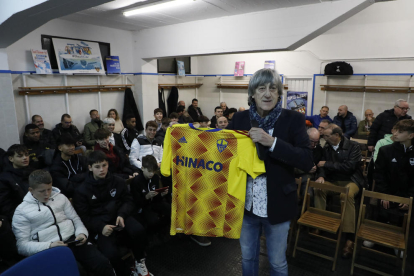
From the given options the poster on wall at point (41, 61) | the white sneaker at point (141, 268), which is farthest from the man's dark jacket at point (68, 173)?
the poster on wall at point (41, 61)

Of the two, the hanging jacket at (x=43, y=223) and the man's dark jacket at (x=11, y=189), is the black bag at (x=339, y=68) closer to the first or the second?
the hanging jacket at (x=43, y=223)

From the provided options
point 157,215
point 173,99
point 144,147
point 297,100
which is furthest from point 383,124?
point 173,99

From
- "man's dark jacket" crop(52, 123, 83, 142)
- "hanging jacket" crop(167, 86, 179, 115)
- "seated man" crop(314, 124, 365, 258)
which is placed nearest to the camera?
"seated man" crop(314, 124, 365, 258)

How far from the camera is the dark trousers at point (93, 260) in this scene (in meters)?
2.29

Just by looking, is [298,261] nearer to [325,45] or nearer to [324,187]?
[324,187]

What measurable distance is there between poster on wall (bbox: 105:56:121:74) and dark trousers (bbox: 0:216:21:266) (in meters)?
4.98

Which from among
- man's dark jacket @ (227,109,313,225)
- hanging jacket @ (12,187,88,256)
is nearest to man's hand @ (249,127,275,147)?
man's dark jacket @ (227,109,313,225)

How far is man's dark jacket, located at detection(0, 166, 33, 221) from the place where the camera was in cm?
264

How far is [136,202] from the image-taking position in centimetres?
303

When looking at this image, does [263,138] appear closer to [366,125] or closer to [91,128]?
[91,128]

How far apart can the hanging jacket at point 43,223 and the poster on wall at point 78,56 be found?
4.16 metres

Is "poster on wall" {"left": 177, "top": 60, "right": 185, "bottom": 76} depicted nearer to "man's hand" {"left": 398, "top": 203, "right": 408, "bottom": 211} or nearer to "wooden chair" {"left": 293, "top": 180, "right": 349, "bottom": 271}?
"wooden chair" {"left": 293, "top": 180, "right": 349, "bottom": 271}

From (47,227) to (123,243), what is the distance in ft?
2.48

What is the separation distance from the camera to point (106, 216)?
268 centimetres
